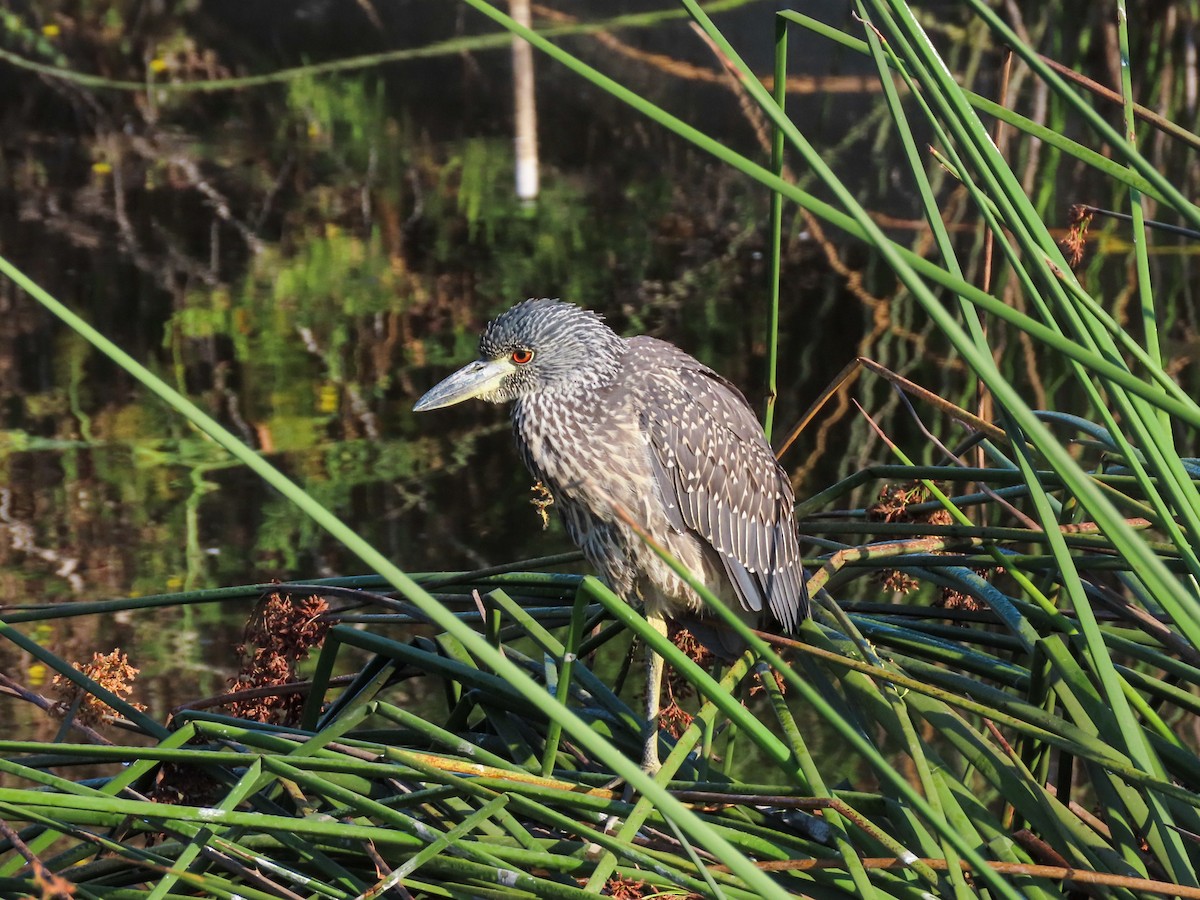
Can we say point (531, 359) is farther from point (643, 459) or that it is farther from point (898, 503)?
point (898, 503)

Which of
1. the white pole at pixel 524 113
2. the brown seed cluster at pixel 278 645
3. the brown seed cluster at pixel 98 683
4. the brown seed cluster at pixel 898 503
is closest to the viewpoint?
the brown seed cluster at pixel 98 683

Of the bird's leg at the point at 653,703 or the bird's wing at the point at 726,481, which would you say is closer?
the bird's leg at the point at 653,703

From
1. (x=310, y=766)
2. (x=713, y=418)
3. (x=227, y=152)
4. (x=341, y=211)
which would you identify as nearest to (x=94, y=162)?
(x=227, y=152)

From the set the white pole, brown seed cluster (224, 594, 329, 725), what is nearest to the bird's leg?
brown seed cluster (224, 594, 329, 725)

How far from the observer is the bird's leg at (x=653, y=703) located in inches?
118

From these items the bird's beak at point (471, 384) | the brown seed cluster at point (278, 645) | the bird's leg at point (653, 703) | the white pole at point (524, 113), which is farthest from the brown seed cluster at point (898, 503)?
the white pole at point (524, 113)

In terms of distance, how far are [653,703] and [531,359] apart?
84 centimetres

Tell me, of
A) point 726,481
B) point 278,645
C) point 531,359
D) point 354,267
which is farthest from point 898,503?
point 354,267

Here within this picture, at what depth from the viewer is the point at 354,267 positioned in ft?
27.7

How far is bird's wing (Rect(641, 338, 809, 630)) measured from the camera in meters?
3.35

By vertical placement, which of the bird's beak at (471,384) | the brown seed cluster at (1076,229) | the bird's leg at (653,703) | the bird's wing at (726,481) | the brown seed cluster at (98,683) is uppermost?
the brown seed cluster at (1076,229)

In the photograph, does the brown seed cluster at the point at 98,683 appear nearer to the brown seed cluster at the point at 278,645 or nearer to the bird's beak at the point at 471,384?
the brown seed cluster at the point at 278,645

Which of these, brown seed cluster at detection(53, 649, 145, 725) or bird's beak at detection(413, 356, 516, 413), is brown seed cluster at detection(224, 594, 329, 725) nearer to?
brown seed cluster at detection(53, 649, 145, 725)

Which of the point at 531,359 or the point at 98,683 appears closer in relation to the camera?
the point at 98,683
